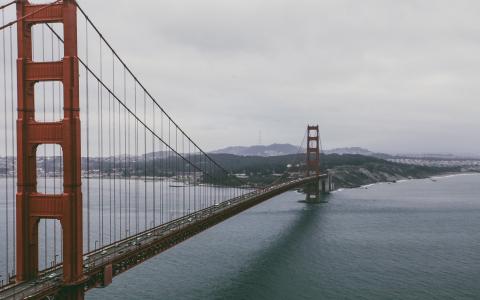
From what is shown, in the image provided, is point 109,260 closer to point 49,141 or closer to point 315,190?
point 49,141

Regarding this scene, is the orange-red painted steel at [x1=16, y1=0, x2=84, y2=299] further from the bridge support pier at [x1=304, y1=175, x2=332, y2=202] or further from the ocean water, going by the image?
the bridge support pier at [x1=304, y1=175, x2=332, y2=202]

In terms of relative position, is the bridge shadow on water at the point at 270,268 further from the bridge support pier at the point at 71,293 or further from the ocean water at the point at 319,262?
the bridge support pier at the point at 71,293

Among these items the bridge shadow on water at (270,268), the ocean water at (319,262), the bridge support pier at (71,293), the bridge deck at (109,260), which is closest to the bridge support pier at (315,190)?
the ocean water at (319,262)

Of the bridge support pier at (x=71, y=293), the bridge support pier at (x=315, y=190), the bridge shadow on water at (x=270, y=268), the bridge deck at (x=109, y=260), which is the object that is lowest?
the bridge shadow on water at (x=270, y=268)

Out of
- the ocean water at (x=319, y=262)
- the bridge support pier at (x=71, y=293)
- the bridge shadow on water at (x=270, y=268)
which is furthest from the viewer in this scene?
the ocean water at (x=319, y=262)

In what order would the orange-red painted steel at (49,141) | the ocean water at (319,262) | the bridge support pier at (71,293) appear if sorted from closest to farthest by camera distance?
the bridge support pier at (71,293) → the orange-red painted steel at (49,141) → the ocean water at (319,262)

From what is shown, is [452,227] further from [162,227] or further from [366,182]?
[366,182]

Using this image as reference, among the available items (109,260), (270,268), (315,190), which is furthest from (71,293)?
(315,190)
